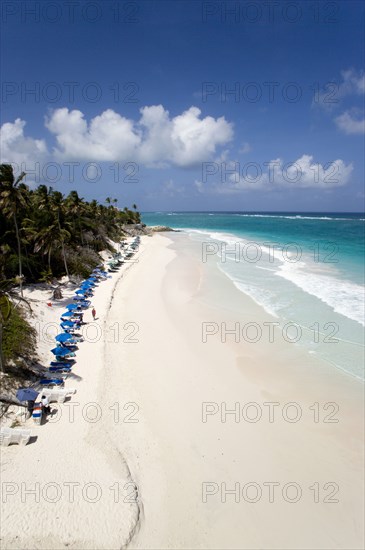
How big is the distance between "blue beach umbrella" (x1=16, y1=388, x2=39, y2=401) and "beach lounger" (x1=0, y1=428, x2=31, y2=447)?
1.51m

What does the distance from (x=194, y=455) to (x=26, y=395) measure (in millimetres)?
7603

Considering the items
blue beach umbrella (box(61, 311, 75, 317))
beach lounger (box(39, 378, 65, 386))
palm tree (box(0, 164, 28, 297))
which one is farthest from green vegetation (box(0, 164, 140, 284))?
beach lounger (box(39, 378, 65, 386))

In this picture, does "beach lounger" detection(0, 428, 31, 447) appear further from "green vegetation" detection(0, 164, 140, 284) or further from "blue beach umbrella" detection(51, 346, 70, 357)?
"green vegetation" detection(0, 164, 140, 284)

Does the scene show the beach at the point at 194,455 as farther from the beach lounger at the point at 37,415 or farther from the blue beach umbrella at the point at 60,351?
the blue beach umbrella at the point at 60,351

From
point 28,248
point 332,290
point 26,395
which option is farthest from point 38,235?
point 332,290

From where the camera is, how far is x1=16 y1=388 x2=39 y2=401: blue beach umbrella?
1338 cm

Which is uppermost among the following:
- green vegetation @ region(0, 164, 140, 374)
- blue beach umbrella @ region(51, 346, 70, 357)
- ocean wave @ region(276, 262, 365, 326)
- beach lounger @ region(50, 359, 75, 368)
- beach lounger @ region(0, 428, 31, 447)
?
green vegetation @ region(0, 164, 140, 374)

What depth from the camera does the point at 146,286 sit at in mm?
33969

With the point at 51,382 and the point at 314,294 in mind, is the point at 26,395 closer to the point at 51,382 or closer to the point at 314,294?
the point at 51,382

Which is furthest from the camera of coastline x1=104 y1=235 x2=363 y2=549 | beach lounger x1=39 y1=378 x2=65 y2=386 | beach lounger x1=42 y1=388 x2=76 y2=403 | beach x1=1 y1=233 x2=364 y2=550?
beach lounger x1=39 y1=378 x2=65 y2=386

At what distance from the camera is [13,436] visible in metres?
11.8

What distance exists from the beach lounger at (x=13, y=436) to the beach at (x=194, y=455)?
0.33m

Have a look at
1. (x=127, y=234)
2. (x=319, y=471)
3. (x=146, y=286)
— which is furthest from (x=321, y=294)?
(x=127, y=234)

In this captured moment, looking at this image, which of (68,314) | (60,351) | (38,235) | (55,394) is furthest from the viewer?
(38,235)
